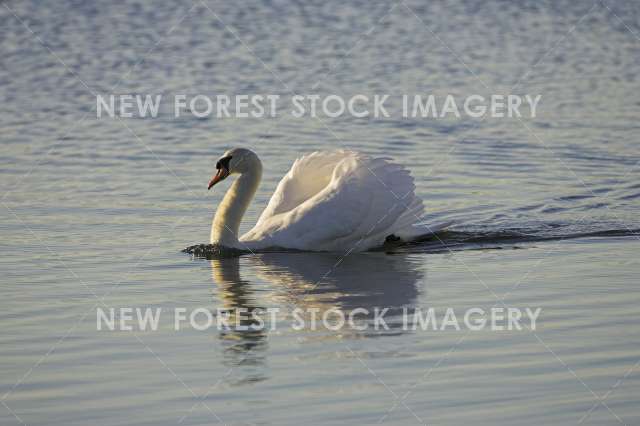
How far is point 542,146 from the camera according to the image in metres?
17.4

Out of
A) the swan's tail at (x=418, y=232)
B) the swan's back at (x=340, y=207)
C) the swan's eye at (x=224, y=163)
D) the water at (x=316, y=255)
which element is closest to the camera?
the water at (x=316, y=255)

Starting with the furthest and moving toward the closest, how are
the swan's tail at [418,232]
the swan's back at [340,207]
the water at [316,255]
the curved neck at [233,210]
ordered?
the swan's tail at [418,232]
the curved neck at [233,210]
the swan's back at [340,207]
the water at [316,255]

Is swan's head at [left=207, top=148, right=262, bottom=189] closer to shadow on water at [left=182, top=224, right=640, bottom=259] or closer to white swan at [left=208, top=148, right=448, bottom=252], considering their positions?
white swan at [left=208, top=148, right=448, bottom=252]

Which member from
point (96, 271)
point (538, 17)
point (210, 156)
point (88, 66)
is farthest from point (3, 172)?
point (538, 17)

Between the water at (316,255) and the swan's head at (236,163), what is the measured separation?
702 mm

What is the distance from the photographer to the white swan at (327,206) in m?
12.7

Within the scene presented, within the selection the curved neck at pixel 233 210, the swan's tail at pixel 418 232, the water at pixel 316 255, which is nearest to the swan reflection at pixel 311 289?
the water at pixel 316 255

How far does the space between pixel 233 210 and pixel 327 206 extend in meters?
1.07

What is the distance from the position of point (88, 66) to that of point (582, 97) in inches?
329

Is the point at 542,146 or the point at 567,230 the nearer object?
the point at 567,230

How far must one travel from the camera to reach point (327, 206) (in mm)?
12672

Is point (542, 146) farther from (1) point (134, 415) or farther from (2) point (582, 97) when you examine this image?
(1) point (134, 415)

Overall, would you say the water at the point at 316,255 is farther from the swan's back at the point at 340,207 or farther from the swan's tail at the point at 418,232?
the swan's back at the point at 340,207

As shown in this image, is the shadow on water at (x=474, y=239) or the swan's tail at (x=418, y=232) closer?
the shadow on water at (x=474, y=239)
